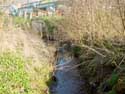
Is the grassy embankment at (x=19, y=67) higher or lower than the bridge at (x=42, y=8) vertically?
lower

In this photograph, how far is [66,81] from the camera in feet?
64.8

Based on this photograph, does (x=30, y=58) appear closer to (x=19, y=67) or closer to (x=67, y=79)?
(x=19, y=67)

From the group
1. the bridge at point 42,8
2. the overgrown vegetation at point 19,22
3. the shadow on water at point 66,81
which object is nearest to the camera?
the shadow on water at point 66,81

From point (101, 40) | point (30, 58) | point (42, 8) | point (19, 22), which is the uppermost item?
point (42, 8)

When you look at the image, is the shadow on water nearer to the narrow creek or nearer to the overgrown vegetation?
the narrow creek

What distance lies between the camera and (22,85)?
44.7 feet

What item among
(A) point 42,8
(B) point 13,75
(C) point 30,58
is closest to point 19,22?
(C) point 30,58

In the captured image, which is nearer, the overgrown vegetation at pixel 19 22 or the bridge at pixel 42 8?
the overgrown vegetation at pixel 19 22

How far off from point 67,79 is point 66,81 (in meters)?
0.46

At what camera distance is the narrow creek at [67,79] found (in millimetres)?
17516

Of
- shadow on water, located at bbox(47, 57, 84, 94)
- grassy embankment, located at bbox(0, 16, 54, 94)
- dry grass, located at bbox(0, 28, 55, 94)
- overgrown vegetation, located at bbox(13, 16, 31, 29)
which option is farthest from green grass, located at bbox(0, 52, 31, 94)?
overgrown vegetation, located at bbox(13, 16, 31, 29)

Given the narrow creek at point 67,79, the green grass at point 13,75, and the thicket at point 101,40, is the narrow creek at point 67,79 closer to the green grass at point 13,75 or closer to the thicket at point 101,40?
the thicket at point 101,40

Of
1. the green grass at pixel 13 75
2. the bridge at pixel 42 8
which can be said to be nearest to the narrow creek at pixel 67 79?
the green grass at pixel 13 75

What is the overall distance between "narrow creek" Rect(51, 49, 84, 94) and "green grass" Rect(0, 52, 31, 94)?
112 inches
